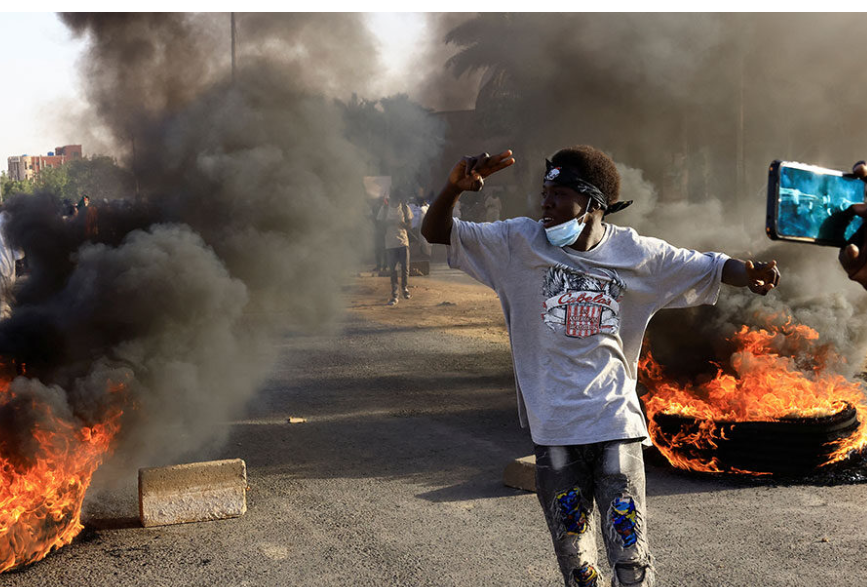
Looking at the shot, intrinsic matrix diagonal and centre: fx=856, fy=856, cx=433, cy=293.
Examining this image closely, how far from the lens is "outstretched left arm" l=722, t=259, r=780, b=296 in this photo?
9.02 ft

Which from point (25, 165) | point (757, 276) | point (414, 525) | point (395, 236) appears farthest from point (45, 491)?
point (25, 165)

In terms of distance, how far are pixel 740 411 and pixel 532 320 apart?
Answer: 125 inches

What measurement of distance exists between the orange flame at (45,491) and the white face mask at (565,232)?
293 centimetres

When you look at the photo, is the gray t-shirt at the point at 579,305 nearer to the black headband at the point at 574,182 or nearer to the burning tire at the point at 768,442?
the black headband at the point at 574,182

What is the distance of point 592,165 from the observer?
2.88 metres

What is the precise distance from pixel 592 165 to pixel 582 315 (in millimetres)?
512

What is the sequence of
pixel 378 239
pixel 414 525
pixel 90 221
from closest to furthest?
pixel 414 525 < pixel 90 221 < pixel 378 239

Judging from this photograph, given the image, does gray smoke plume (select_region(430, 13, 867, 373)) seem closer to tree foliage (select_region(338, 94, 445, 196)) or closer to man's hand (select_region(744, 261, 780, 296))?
man's hand (select_region(744, 261, 780, 296))

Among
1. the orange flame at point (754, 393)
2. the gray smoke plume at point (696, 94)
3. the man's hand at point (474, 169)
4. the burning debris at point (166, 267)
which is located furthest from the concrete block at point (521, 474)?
the gray smoke plume at point (696, 94)

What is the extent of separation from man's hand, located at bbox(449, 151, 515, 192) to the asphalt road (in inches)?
79.7

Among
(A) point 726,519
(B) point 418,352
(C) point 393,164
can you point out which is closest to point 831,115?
(B) point 418,352

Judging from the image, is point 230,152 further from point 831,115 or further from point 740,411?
point 831,115

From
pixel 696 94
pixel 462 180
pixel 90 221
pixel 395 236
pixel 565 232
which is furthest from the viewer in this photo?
pixel 696 94

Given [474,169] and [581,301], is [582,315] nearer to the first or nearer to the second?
[581,301]
